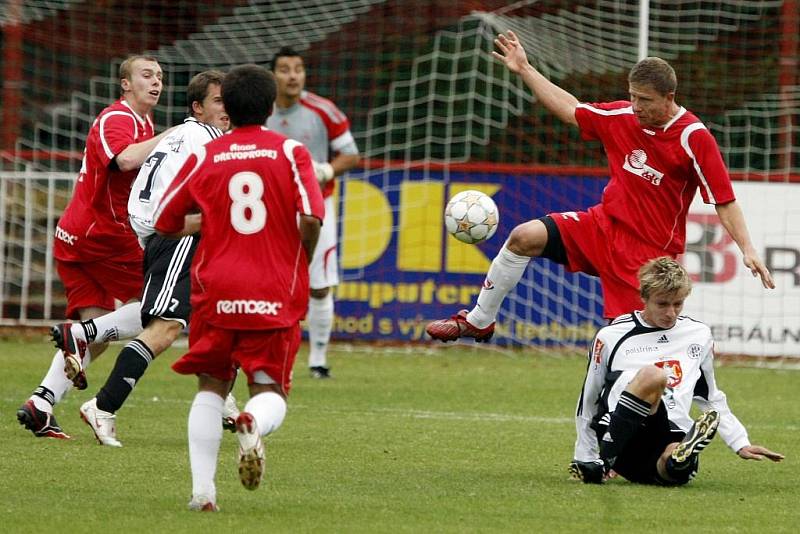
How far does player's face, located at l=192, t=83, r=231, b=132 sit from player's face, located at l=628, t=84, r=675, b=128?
211 centimetres

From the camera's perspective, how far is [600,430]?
276 inches

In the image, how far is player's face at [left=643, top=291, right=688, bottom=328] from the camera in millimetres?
6789

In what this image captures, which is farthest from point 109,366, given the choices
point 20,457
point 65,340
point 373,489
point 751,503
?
point 751,503

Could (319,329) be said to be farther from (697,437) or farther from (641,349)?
(697,437)

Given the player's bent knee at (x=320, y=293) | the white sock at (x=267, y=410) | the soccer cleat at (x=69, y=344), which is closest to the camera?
the white sock at (x=267, y=410)

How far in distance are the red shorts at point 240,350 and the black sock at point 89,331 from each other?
8.30 ft

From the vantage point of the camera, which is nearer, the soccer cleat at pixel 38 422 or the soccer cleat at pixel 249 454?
the soccer cleat at pixel 249 454

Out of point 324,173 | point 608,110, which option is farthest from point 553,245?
point 324,173

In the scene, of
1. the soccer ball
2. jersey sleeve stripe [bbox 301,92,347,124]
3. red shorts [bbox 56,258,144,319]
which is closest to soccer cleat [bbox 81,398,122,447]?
red shorts [bbox 56,258,144,319]

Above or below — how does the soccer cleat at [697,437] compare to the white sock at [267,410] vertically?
below

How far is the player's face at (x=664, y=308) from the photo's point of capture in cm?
679

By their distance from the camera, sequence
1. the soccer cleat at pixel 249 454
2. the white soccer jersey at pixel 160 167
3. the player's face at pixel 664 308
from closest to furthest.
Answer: the soccer cleat at pixel 249 454 → the player's face at pixel 664 308 → the white soccer jersey at pixel 160 167

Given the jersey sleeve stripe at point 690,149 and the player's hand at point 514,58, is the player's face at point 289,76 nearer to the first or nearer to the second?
the player's hand at point 514,58

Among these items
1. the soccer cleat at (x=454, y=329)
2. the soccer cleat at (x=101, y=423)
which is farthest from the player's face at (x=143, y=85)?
the soccer cleat at (x=454, y=329)
